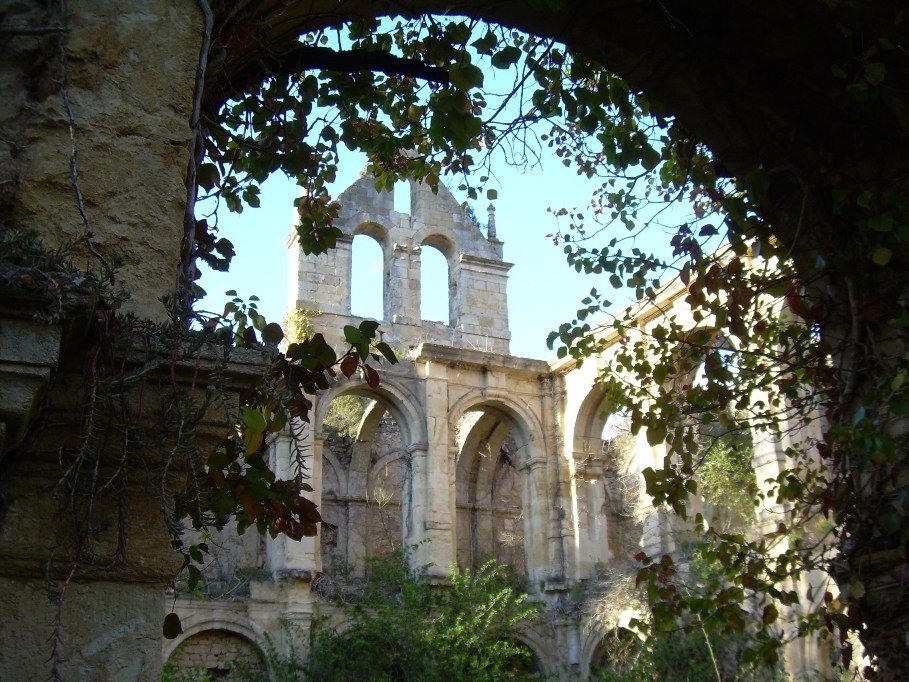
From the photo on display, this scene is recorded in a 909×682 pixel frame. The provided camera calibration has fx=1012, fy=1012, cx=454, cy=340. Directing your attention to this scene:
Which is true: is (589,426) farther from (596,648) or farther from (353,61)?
(353,61)

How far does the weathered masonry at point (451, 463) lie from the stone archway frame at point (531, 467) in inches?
1.0

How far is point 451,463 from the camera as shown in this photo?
A: 1656cm

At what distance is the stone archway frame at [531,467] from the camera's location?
16.8 meters

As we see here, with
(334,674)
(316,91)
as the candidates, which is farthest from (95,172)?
(334,674)

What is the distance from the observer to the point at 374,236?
18.5 metres

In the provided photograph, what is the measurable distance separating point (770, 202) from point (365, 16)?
5.85 feet

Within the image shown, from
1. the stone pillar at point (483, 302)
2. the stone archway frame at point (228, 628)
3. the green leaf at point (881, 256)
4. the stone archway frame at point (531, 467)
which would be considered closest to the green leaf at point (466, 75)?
the green leaf at point (881, 256)

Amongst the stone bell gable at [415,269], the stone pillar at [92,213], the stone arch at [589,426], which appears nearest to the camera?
the stone pillar at [92,213]

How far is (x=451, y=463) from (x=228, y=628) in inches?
171

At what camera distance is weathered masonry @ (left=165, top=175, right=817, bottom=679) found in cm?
1484

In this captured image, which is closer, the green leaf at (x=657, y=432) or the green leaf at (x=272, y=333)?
the green leaf at (x=272, y=333)

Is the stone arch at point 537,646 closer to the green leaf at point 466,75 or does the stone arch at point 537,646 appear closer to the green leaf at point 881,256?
the green leaf at point 881,256

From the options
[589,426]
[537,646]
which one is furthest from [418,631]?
[589,426]

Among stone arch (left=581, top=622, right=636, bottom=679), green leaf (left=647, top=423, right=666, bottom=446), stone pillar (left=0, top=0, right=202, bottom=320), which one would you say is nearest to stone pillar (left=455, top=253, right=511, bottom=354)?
stone arch (left=581, top=622, right=636, bottom=679)
